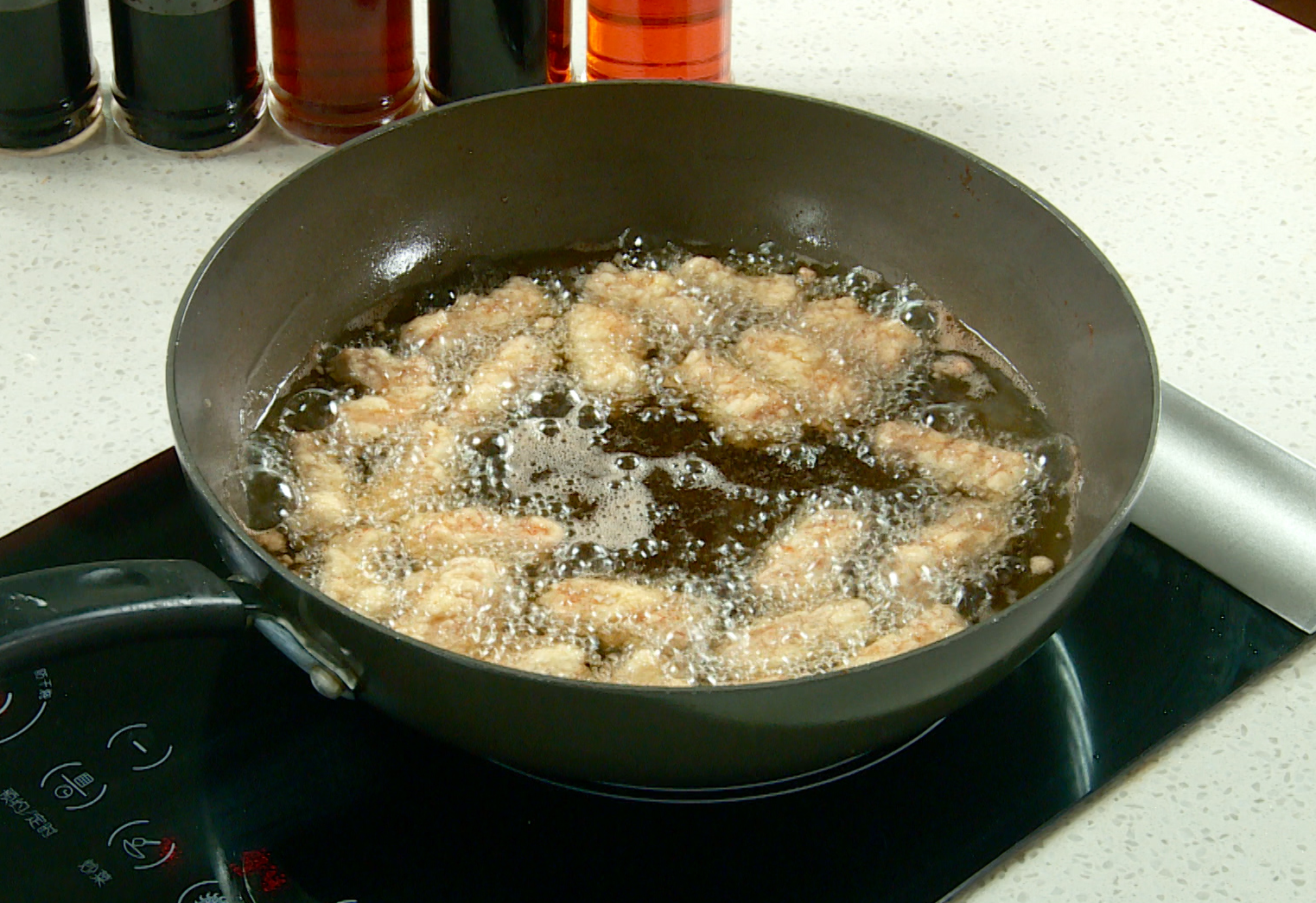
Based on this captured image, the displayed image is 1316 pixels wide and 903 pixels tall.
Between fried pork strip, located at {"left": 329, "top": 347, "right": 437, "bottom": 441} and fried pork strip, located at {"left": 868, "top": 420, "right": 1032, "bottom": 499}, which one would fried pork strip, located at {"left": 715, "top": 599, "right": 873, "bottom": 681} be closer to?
fried pork strip, located at {"left": 868, "top": 420, "right": 1032, "bottom": 499}

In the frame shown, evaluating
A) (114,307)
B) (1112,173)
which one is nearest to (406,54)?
(114,307)

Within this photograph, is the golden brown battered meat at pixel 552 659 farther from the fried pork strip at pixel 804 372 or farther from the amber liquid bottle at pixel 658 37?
the amber liquid bottle at pixel 658 37

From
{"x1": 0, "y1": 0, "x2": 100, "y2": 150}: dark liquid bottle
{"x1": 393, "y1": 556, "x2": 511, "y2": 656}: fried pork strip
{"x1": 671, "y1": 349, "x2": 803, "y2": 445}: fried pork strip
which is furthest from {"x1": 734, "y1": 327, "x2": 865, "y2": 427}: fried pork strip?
{"x1": 0, "y1": 0, "x2": 100, "y2": 150}: dark liquid bottle

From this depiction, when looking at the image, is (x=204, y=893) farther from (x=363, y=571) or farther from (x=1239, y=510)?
(x=1239, y=510)

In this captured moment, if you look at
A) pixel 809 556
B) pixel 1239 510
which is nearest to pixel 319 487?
pixel 809 556

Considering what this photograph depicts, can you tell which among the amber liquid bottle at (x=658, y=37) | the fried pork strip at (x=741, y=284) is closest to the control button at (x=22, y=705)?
the fried pork strip at (x=741, y=284)
